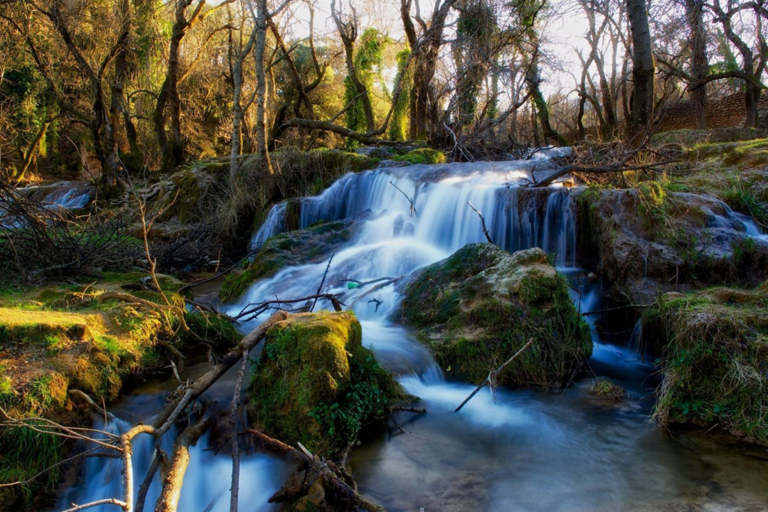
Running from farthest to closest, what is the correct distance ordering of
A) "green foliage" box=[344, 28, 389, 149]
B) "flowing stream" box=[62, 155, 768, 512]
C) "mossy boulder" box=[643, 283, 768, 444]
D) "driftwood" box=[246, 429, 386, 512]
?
"green foliage" box=[344, 28, 389, 149]
"mossy boulder" box=[643, 283, 768, 444]
"flowing stream" box=[62, 155, 768, 512]
"driftwood" box=[246, 429, 386, 512]

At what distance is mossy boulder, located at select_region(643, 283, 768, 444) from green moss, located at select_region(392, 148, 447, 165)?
26.4 ft

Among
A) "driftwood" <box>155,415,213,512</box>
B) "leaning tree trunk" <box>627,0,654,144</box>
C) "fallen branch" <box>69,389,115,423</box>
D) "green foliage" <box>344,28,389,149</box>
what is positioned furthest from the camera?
"green foliage" <box>344,28,389,149</box>

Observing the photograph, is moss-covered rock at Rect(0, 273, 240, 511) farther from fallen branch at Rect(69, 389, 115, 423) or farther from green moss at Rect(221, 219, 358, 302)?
green moss at Rect(221, 219, 358, 302)

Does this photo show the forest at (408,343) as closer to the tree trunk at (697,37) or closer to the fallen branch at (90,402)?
the fallen branch at (90,402)

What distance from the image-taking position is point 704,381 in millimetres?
4066

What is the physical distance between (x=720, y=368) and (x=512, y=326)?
173cm

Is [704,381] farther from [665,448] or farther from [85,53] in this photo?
[85,53]

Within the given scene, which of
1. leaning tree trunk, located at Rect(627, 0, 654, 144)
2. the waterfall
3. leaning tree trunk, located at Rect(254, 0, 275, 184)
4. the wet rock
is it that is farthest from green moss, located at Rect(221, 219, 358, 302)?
leaning tree trunk, located at Rect(627, 0, 654, 144)

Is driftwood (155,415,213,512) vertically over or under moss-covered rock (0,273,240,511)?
under

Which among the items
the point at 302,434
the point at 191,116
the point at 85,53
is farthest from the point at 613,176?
the point at 191,116

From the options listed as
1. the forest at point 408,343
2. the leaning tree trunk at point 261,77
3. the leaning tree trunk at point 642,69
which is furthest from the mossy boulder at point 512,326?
the leaning tree trunk at point 261,77

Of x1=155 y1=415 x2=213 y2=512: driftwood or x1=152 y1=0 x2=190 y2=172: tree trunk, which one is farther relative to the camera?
x1=152 y1=0 x2=190 y2=172: tree trunk

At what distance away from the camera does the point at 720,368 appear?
4.02 m

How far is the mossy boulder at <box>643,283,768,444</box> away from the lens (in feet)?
12.4
